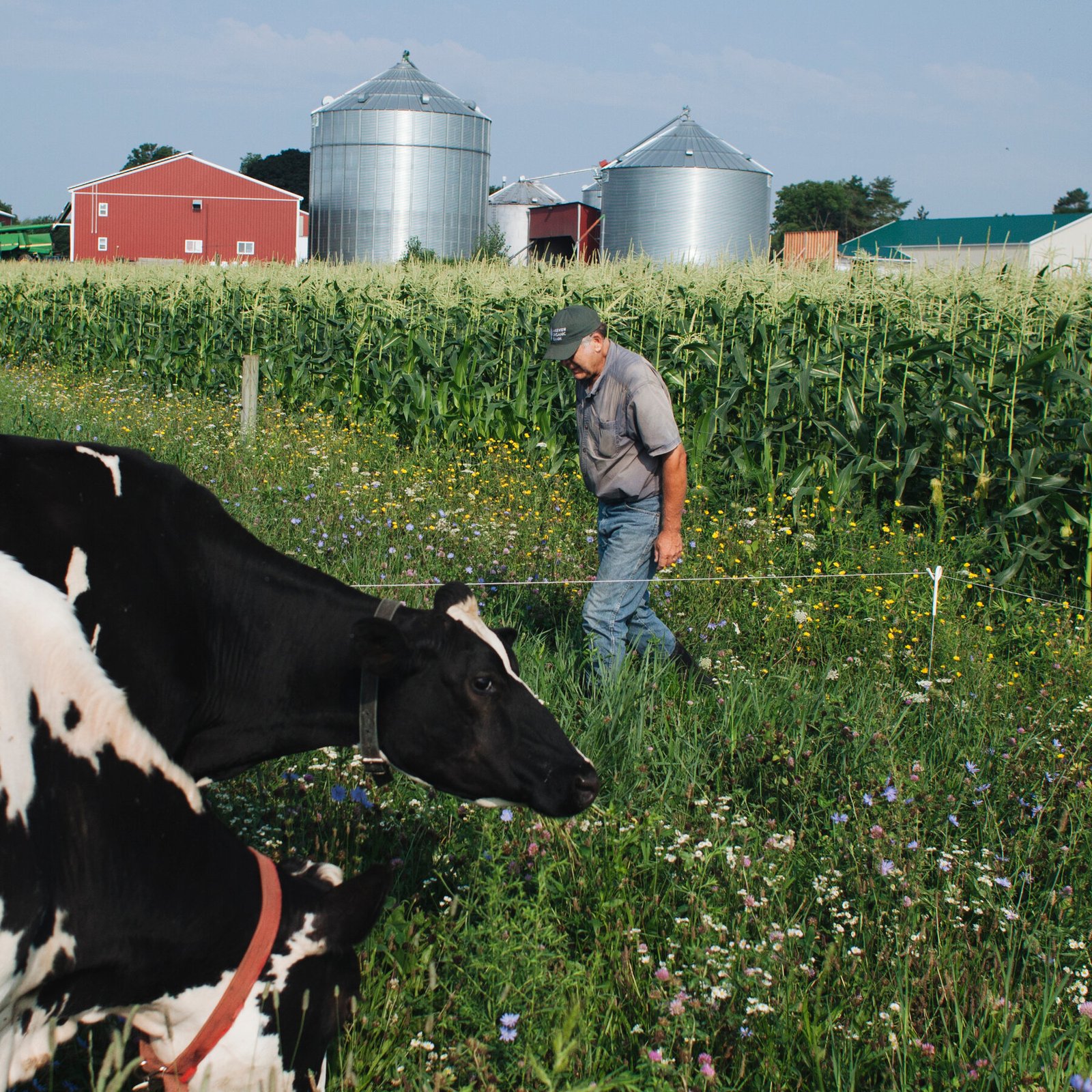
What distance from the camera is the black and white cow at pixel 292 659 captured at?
286 cm

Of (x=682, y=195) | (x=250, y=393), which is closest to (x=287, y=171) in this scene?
(x=682, y=195)

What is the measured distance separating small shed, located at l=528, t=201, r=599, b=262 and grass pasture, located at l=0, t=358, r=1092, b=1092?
41.2m

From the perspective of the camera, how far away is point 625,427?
557 centimetres

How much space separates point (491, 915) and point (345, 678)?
0.77 metres

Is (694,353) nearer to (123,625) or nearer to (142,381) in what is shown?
(123,625)

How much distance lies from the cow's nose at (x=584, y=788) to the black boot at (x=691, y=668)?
2.41 metres

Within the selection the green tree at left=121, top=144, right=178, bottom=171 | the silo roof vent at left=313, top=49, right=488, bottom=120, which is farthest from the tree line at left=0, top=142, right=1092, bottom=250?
the silo roof vent at left=313, top=49, right=488, bottom=120

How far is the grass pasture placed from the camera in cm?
275

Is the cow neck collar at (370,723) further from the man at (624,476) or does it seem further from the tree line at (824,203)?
the tree line at (824,203)

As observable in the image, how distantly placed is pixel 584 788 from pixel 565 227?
163 ft

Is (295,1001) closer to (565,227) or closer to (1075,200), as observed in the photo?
(565,227)

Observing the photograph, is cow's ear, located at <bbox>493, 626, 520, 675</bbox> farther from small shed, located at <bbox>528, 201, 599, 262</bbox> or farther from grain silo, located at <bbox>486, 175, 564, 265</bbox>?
grain silo, located at <bbox>486, 175, 564, 265</bbox>

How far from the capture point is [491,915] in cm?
304

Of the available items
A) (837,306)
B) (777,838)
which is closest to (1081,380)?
(837,306)
